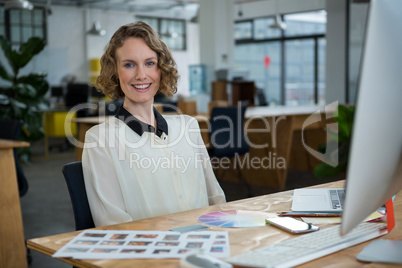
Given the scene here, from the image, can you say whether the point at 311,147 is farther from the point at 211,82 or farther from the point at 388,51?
the point at 388,51

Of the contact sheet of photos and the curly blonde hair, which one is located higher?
the curly blonde hair

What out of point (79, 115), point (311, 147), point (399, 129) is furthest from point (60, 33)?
point (399, 129)

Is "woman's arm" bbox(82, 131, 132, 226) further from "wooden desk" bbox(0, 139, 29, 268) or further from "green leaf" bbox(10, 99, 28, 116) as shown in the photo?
"green leaf" bbox(10, 99, 28, 116)

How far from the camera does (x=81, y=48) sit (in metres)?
15.3

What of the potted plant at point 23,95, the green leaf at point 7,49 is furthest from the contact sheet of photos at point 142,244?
the green leaf at point 7,49

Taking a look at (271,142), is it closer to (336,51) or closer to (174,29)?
(336,51)

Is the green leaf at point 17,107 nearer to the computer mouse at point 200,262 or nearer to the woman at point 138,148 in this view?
the woman at point 138,148

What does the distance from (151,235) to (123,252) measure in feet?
0.47

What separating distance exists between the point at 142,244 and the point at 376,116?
0.61 metres

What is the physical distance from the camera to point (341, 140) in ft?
17.5

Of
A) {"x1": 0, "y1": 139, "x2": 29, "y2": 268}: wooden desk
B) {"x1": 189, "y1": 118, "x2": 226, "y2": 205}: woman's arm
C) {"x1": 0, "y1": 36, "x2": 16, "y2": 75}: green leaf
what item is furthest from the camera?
{"x1": 0, "y1": 36, "x2": 16, "y2": 75}: green leaf

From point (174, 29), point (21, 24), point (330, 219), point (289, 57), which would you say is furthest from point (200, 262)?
point (174, 29)

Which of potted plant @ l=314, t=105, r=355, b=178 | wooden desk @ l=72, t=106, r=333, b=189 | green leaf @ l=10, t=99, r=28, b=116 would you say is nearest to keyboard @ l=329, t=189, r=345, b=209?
potted plant @ l=314, t=105, r=355, b=178

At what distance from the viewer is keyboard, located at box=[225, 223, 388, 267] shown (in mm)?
991
